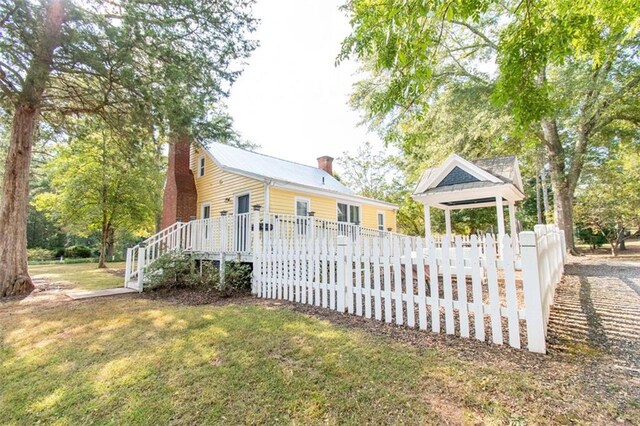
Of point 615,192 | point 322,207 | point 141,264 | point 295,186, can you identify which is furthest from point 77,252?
point 615,192

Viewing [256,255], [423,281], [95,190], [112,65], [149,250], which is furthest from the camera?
[95,190]

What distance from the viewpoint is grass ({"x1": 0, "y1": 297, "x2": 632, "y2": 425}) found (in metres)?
2.26

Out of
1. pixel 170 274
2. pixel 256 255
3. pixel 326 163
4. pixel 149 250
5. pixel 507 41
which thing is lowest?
pixel 170 274

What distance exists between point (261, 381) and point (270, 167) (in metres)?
12.2

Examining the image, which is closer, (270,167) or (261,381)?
(261,381)

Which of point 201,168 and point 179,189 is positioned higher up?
point 201,168

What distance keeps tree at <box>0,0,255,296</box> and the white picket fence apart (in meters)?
5.03

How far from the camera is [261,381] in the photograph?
2.77m

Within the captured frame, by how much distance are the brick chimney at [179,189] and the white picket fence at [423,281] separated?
761 centimetres

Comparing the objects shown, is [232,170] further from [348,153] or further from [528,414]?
[348,153]

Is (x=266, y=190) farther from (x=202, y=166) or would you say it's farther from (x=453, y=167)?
(x=453, y=167)

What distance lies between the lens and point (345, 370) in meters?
2.91

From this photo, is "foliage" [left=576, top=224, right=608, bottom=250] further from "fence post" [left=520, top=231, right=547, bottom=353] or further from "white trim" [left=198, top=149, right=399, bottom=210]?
"fence post" [left=520, top=231, right=547, bottom=353]

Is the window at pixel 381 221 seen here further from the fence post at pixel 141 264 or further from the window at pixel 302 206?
the fence post at pixel 141 264
